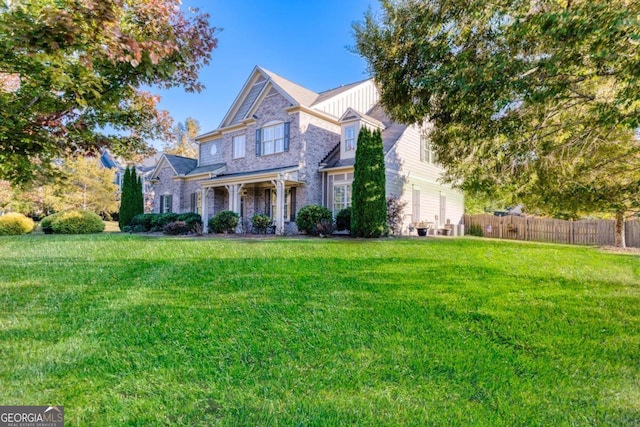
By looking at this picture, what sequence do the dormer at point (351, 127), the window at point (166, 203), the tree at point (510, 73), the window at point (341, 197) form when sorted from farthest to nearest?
the window at point (166, 203)
the window at point (341, 197)
the dormer at point (351, 127)
the tree at point (510, 73)

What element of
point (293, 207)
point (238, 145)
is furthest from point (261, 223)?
point (238, 145)

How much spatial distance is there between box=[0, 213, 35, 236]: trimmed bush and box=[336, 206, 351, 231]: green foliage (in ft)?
51.1

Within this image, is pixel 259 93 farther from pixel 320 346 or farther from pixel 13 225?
pixel 320 346

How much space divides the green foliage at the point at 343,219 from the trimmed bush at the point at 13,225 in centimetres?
1557

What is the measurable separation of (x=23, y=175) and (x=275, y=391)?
4.45 m

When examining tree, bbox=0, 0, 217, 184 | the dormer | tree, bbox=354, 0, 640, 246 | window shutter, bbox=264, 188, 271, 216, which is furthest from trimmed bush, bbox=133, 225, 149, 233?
tree, bbox=354, 0, 640, 246

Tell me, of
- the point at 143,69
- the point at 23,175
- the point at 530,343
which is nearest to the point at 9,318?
the point at 23,175

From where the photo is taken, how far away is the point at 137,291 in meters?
5.22

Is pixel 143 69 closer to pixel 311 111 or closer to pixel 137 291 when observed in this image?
pixel 137 291

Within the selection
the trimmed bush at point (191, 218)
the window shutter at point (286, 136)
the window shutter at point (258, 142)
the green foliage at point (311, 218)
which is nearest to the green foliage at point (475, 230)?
the green foliage at point (311, 218)

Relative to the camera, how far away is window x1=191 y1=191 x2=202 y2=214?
2081 centimetres

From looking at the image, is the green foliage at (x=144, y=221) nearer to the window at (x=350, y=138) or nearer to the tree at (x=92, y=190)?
the tree at (x=92, y=190)

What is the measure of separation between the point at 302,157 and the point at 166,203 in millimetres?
11516

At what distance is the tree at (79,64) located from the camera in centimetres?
316
